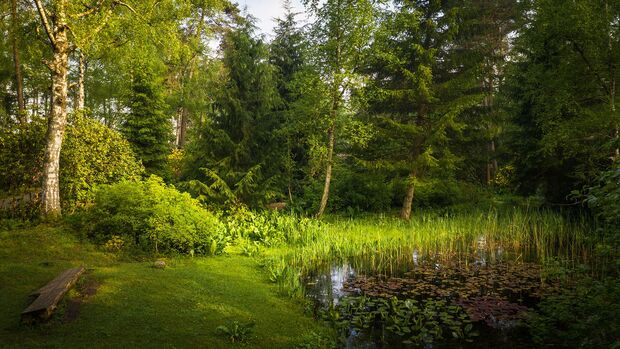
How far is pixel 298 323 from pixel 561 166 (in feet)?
39.6

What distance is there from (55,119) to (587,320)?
11.2 metres

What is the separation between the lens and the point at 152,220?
8.21m

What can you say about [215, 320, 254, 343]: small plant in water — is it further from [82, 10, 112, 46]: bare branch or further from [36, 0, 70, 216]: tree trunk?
[82, 10, 112, 46]: bare branch

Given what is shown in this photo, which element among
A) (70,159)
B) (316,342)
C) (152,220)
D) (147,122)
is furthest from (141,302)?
(147,122)

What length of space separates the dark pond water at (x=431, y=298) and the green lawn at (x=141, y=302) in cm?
87

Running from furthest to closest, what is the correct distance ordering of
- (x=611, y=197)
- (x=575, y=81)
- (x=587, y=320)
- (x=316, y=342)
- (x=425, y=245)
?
(x=575, y=81) → (x=425, y=245) → (x=316, y=342) → (x=587, y=320) → (x=611, y=197)

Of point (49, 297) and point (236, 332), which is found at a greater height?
point (49, 297)

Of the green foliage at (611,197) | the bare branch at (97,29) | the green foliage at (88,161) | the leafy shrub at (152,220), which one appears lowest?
the leafy shrub at (152,220)

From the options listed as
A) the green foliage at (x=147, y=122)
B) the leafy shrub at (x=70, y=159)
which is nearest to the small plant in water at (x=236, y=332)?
the leafy shrub at (x=70, y=159)

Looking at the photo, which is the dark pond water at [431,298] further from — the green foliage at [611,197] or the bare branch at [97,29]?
the bare branch at [97,29]

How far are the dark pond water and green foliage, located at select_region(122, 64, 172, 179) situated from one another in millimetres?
10303

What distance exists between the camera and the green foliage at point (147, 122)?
15.2 meters

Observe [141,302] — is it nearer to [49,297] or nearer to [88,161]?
[49,297]

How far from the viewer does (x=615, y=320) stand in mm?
3654
